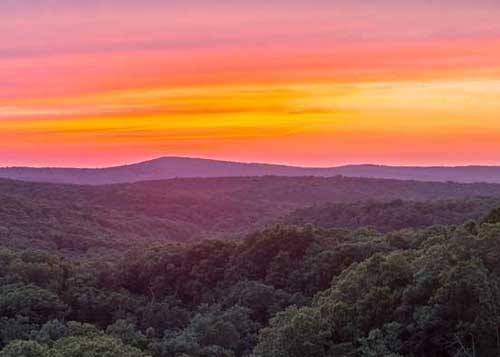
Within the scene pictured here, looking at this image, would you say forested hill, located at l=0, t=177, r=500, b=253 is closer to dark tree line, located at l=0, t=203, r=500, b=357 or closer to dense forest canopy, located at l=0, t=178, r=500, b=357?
dense forest canopy, located at l=0, t=178, r=500, b=357

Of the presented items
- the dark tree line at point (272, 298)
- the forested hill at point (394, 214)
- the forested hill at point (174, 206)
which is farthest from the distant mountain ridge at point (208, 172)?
the dark tree line at point (272, 298)

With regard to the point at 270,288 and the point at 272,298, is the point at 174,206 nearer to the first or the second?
the point at 270,288

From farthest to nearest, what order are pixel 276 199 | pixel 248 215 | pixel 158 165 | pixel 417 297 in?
pixel 158 165, pixel 276 199, pixel 248 215, pixel 417 297

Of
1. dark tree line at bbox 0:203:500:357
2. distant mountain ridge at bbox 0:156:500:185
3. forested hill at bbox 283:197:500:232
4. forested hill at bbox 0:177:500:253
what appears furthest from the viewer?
distant mountain ridge at bbox 0:156:500:185

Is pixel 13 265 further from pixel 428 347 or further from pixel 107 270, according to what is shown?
pixel 428 347

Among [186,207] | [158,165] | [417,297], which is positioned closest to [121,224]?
→ [186,207]

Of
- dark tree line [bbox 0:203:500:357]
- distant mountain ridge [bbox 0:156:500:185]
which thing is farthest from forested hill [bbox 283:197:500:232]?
distant mountain ridge [bbox 0:156:500:185]

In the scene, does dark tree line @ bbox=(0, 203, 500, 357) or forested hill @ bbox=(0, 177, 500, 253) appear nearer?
dark tree line @ bbox=(0, 203, 500, 357)
